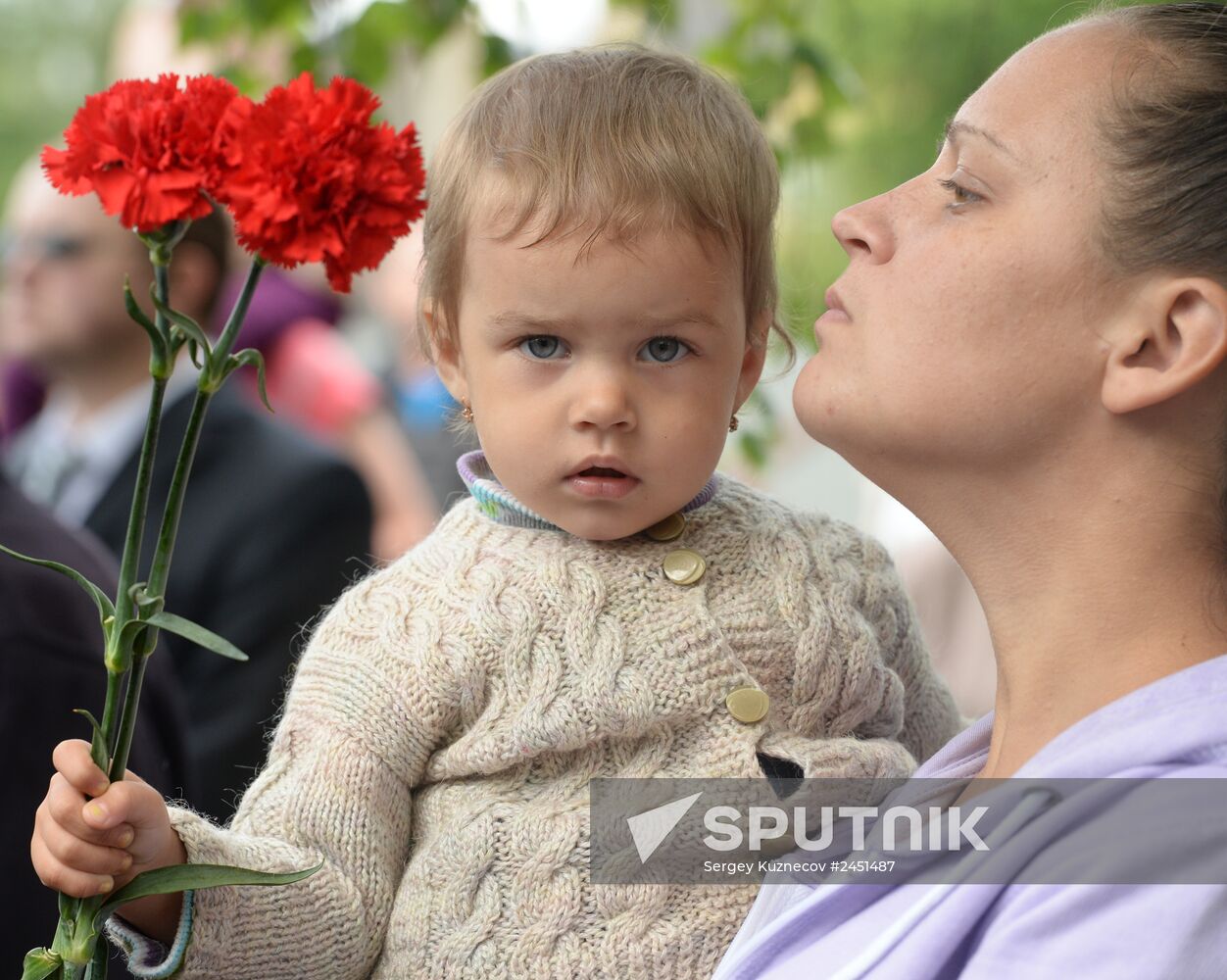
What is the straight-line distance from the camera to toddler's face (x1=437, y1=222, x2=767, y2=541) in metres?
1.49

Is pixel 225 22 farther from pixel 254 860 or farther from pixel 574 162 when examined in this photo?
pixel 254 860

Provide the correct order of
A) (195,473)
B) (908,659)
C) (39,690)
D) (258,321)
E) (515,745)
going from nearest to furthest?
(515,745), (908,659), (39,690), (195,473), (258,321)

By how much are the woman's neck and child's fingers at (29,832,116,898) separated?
0.79 m

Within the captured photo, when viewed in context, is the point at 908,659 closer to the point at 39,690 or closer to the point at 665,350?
the point at 665,350

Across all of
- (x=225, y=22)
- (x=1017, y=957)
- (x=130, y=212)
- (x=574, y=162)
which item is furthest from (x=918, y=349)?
(x=225, y=22)

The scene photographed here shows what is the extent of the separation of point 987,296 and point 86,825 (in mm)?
862

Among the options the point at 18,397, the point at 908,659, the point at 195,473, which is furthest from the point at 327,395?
the point at 908,659

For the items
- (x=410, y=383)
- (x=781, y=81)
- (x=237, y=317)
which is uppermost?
(x=410, y=383)

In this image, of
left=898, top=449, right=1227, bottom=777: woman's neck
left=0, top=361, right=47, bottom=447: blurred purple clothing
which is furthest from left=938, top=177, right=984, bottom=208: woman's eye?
left=0, top=361, right=47, bottom=447: blurred purple clothing

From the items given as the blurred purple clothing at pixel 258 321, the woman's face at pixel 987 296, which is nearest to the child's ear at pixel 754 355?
the woman's face at pixel 987 296

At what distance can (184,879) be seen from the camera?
4.01ft

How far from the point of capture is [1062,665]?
1.35m

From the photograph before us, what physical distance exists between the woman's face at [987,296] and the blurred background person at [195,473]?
1.71m

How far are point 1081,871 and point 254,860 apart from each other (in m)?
0.72
